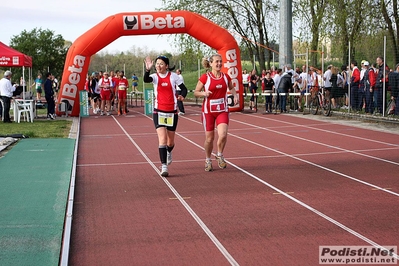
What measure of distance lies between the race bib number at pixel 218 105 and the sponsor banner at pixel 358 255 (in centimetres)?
572

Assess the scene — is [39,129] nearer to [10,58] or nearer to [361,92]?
[10,58]

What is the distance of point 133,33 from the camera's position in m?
28.6

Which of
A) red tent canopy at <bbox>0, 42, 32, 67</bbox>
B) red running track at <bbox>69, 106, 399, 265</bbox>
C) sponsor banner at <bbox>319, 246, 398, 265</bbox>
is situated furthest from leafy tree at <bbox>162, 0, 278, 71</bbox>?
sponsor banner at <bbox>319, 246, 398, 265</bbox>

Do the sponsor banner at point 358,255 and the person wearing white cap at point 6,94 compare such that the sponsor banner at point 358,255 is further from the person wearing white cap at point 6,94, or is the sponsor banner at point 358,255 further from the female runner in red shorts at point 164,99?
the person wearing white cap at point 6,94

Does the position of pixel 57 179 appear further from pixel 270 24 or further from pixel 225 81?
pixel 270 24

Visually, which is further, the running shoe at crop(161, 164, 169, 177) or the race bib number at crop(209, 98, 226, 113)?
the race bib number at crop(209, 98, 226, 113)

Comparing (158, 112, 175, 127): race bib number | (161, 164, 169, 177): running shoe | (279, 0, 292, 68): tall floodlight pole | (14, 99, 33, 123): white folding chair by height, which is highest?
(279, 0, 292, 68): tall floodlight pole

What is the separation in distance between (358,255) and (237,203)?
290 cm

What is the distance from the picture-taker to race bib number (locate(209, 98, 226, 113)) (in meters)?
12.1

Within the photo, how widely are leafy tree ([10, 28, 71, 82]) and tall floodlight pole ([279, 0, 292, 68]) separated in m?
29.6

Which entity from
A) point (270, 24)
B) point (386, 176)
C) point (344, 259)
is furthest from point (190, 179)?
point (270, 24)

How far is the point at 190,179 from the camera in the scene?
11.3 metres

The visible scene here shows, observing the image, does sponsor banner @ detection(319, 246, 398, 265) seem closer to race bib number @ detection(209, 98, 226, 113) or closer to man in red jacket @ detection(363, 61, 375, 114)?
race bib number @ detection(209, 98, 226, 113)

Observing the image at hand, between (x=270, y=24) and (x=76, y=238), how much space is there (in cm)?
3767
